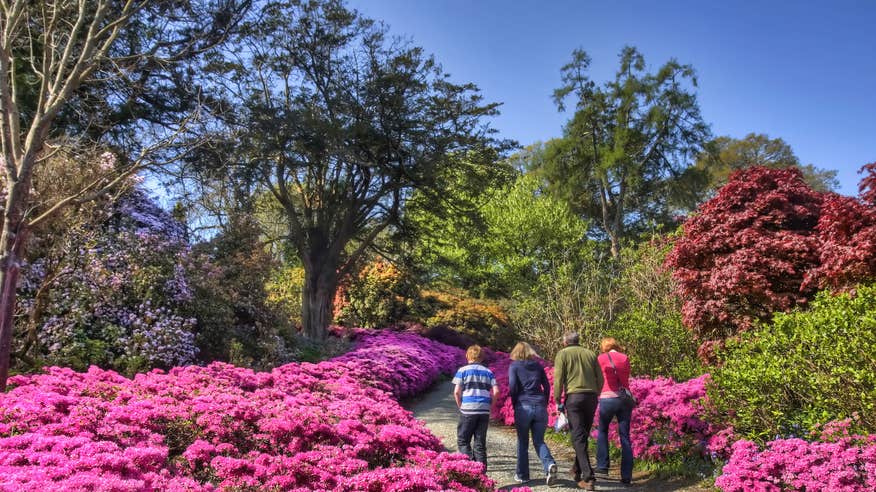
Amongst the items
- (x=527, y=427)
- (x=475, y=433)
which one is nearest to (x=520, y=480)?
(x=527, y=427)

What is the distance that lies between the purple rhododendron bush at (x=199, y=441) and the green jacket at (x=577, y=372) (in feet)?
5.79

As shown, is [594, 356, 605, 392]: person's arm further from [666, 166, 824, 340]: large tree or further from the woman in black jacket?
[666, 166, 824, 340]: large tree

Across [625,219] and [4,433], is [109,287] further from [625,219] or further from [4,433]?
[625,219]

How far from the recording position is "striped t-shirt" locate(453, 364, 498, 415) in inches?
255

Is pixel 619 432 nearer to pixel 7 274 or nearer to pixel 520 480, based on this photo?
pixel 520 480

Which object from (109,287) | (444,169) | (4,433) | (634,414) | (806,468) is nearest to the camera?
(4,433)

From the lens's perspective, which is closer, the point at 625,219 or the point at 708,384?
the point at 708,384

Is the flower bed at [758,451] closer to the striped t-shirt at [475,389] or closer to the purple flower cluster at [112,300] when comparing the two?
the striped t-shirt at [475,389]

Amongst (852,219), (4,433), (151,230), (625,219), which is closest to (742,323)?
(852,219)

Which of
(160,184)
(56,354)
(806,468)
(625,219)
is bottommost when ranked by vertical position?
(806,468)

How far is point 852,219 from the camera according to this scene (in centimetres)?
684

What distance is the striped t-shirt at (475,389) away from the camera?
6469 mm

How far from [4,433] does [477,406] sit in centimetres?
428

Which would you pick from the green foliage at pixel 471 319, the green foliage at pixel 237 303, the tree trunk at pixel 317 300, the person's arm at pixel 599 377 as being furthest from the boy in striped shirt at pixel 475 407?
the green foliage at pixel 471 319
